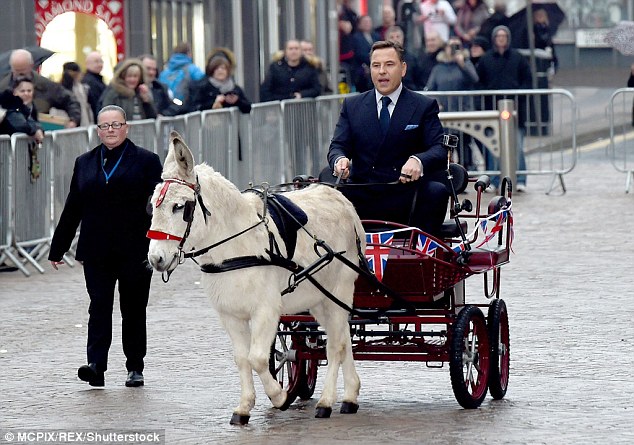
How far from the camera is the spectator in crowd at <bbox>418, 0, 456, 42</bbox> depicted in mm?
36000

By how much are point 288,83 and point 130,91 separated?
5.08m

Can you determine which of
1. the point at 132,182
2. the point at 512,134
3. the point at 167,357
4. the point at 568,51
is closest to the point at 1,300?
the point at 167,357

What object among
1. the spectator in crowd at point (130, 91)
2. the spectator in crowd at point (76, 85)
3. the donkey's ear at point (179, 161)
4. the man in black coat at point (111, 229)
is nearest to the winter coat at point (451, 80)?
the spectator in crowd at point (76, 85)

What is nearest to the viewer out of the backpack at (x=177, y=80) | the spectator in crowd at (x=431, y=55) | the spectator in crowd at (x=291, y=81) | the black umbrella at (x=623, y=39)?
the backpack at (x=177, y=80)

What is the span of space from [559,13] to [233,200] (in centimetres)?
2689

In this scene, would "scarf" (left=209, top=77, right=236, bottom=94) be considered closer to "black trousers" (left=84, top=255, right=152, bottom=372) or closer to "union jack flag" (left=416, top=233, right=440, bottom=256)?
"black trousers" (left=84, top=255, right=152, bottom=372)

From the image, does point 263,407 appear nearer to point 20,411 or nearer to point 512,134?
point 20,411

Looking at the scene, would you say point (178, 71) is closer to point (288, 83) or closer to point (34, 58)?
point (288, 83)

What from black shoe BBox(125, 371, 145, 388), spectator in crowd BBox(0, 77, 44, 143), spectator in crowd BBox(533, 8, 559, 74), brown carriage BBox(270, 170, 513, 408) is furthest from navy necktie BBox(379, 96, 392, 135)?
spectator in crowd BBox(533, 8, 559, 74)

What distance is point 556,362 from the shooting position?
1136 cm

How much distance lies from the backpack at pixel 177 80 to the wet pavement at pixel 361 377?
251 inches

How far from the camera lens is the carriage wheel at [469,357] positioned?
380 inches

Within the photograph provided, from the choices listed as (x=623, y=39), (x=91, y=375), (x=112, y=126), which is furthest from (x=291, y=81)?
(x=91, y=375)

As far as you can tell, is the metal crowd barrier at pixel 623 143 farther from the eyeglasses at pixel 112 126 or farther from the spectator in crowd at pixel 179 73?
the eyeglasses at pixel 112 126
